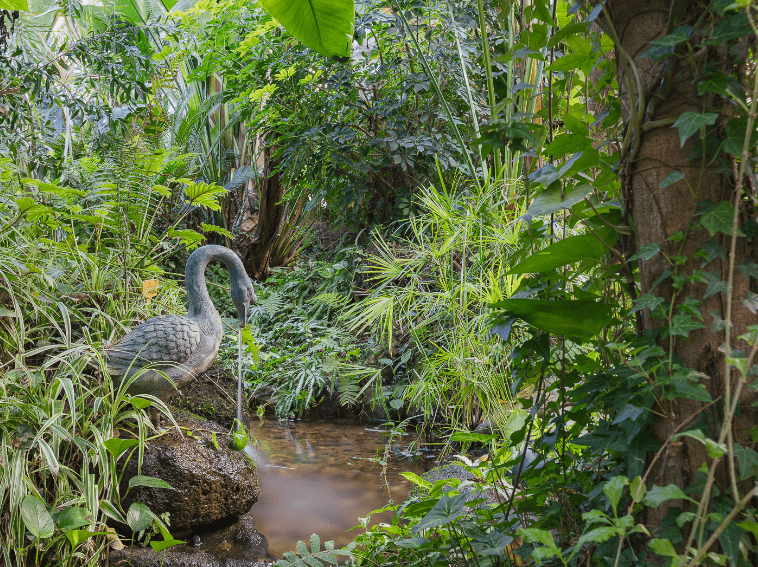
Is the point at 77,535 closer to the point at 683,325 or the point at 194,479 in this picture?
the point at 194,479

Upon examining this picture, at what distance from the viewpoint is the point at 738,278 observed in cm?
77

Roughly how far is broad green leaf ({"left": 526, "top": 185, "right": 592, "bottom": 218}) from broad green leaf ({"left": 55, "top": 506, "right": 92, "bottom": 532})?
1575 millimetres

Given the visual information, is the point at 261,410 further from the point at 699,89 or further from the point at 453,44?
the point at 699,89

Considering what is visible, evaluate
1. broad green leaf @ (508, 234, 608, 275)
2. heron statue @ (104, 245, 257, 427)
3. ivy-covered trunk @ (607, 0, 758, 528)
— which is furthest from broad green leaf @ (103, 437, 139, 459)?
ivy-covered trunk @ (607, 0, 758, 528)

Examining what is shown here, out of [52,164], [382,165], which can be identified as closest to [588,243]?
[52,164]

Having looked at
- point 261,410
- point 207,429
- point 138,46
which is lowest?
point 261,410

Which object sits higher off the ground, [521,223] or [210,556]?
[521,223]

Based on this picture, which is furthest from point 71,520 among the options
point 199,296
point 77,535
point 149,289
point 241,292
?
point 149,289

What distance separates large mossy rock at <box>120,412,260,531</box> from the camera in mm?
2008

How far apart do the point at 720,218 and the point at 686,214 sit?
7 cm

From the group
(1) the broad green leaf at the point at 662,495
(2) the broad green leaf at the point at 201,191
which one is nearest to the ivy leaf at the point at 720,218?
(1) the broad green leaf at the point at 662,495

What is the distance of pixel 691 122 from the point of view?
700 millimetres

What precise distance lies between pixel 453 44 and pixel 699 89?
3448 millimetres

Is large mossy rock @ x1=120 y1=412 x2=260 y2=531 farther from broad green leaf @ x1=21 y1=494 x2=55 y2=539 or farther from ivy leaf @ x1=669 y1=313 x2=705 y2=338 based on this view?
ivy leaf @ x1=669 y1=313 x2=705 y2=338
